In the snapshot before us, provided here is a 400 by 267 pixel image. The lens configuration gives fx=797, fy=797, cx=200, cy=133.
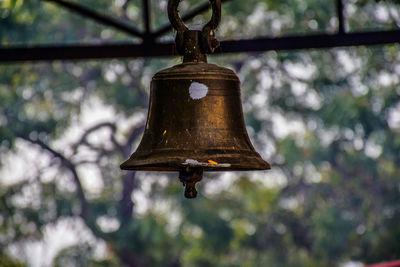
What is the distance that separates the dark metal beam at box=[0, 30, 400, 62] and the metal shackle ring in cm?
96

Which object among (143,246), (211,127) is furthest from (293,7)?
(211,127)

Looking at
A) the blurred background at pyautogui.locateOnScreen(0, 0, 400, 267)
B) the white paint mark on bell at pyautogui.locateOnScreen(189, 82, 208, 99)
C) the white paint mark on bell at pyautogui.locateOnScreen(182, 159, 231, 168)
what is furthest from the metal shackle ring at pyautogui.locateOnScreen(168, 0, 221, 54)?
the blurred background at pyautogui.locateOnScreen(0, 0, 400, 267)

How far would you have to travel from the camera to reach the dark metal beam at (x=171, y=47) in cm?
338

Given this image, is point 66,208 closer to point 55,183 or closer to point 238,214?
point 55,183

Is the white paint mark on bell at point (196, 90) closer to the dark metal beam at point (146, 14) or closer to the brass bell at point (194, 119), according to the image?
the brass bell at point (194, 119)

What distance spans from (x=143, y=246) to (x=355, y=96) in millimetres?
3789

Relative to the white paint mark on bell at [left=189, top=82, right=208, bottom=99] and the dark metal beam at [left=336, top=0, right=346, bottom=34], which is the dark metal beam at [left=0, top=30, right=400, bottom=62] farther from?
the white paint mark on bell at [left=189, top=82, right=208, bottom=99]

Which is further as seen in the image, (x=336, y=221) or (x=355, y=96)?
(x=336, y=221)

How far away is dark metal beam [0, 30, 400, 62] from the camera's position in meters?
3.38

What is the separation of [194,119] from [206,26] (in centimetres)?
27

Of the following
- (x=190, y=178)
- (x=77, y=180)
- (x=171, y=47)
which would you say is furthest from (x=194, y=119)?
(x=77, y=180)

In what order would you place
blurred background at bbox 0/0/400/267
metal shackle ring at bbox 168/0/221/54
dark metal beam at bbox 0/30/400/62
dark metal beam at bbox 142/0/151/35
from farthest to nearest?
blurred background at bbox 0/0/400/267 < dark metal beam at bbox 142/0/151/35 < dark metal beam at bbox 0/30/400/62 < metal shackle ring at bbox 168/0/221/54

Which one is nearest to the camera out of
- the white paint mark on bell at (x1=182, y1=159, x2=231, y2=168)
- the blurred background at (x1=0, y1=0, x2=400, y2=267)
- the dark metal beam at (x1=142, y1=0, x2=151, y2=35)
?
the white paint mark on bell at (x1=182, y1=159, x2=231, y2=168)

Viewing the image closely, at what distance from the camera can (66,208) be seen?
12031 millimetres
